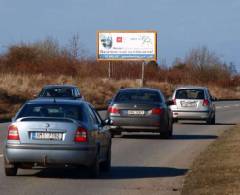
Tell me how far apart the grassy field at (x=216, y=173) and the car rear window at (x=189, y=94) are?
458 inches

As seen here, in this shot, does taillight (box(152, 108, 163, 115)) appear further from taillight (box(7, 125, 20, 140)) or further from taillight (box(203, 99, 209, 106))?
taillight (box(7, 125, 20, 140))

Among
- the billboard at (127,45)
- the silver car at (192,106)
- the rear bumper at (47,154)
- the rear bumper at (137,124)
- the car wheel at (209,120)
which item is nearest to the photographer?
the rear bumper at (47,154)

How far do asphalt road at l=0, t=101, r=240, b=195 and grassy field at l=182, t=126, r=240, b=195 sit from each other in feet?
0.78

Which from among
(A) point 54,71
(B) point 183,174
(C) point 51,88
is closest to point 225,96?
(A) point 54,71

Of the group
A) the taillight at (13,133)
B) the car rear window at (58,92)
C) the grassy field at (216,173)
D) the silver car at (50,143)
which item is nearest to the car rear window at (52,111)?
the silver car at (50,143)

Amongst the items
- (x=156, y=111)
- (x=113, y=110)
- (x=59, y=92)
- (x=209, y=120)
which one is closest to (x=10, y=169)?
(x=113, y=110)

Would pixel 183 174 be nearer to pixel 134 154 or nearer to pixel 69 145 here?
pixel 69 145

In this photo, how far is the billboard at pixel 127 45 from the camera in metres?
77.2

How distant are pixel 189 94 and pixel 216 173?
1881 centimetres

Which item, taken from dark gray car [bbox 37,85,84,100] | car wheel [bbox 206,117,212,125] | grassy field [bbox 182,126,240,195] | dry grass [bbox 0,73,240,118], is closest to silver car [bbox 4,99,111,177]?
grassy field [bbox 182,126,240,195]

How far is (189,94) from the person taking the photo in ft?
109

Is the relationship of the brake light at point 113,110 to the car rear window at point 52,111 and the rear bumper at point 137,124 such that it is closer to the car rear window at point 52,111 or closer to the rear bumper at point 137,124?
the rear bumper at point 137,124

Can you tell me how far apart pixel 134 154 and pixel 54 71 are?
5936 centimetres

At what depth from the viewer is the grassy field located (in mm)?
12328
